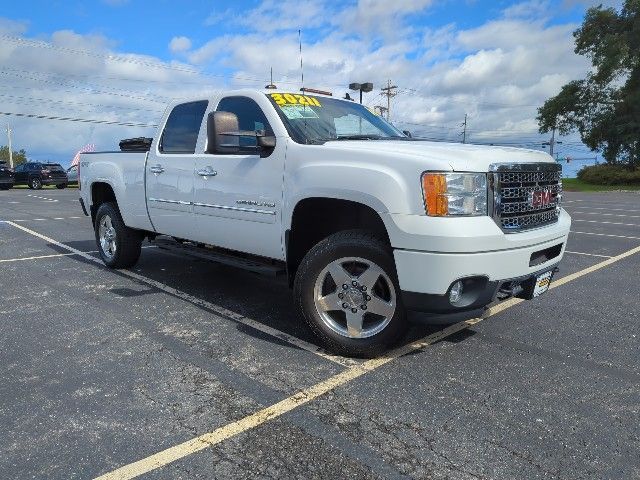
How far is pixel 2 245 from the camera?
8438mm

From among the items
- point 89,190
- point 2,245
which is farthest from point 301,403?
point 2,245

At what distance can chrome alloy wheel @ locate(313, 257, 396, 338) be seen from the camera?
138 inches

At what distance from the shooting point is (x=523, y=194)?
139 inches

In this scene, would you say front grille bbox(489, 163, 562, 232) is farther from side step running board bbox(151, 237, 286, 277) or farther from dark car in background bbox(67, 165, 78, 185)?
dark car in background bbox(67, 165, 78, 185)

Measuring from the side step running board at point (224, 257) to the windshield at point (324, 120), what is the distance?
1.08 metres

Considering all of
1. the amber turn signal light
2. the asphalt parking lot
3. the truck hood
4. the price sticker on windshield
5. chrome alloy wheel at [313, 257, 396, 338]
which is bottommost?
the asphalt parking lot

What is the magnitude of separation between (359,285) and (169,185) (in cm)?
250

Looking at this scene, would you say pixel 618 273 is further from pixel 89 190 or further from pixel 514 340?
pixel 89 190

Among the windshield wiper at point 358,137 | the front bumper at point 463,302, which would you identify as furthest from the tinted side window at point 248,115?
the front bumper at point 463,302

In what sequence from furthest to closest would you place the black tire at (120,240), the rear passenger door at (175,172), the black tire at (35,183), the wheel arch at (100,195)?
the black tire at (35,183) → the wheel arch at (100,195) → the black tire at (120,240) → the rear passenger door at (175,172)

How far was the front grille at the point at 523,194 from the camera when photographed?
10.8 ft

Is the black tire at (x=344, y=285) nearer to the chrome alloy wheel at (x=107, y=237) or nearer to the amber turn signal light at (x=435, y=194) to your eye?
the amber turn signal light at (x=435, y=194)

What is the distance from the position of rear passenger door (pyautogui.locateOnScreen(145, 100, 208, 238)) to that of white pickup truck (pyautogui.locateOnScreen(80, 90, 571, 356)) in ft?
0.07

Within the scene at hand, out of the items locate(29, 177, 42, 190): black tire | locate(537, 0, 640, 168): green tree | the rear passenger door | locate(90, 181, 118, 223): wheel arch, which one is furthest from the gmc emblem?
locate(537, 0, 640, 168): green tree
